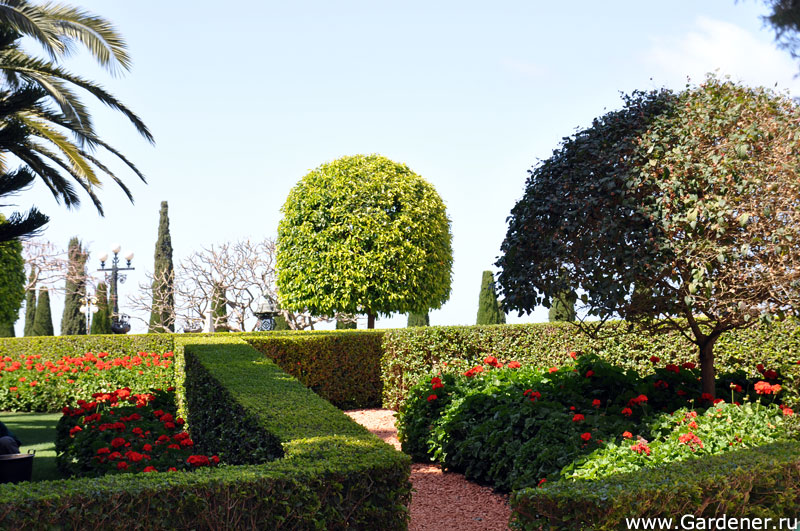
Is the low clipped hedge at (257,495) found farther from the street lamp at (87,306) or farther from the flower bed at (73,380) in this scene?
the street lamp at (87,306)

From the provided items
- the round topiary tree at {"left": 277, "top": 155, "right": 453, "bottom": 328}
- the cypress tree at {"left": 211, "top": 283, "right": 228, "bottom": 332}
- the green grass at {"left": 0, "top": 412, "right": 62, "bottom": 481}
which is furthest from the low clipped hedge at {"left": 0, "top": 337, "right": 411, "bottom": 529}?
the cypress tree at {"left": 211, "top": 283, "right": 228, "bottom": 332}

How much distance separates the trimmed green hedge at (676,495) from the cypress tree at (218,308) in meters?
21.1

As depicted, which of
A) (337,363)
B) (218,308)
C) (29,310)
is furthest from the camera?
(29,310)

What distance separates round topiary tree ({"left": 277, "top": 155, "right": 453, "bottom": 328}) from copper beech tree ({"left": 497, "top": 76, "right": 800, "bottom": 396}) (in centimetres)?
889

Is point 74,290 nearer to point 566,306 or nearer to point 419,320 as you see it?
point 419,320

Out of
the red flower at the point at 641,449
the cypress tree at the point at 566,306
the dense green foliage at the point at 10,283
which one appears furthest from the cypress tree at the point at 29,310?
the red flower at the point at 641,449

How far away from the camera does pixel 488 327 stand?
1128 cm

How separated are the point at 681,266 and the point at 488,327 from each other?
5.50m

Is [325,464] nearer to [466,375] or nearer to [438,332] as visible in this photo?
[466,375]

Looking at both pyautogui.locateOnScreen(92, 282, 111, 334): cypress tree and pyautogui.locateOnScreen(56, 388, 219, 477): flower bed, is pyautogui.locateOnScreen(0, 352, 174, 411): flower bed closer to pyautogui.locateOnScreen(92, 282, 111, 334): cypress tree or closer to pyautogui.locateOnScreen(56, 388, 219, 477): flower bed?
pyautogui.locateOnScreen(56, 388, 219, 477): flower bed

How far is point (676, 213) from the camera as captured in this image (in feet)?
19.3

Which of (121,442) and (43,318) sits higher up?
(43,318)

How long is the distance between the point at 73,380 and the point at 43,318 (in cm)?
1802

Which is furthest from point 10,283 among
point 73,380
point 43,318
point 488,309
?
point 488,309
